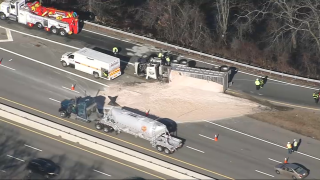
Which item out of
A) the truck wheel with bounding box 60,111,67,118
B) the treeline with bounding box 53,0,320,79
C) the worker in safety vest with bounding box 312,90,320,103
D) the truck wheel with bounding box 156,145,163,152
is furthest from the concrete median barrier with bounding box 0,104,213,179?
the treeline with bounding box 53,0,320,79

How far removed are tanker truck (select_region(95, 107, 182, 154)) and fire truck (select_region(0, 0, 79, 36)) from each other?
18.1 metres

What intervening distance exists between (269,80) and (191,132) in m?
12.5

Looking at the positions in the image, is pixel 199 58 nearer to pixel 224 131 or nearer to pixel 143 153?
pixel 224 131

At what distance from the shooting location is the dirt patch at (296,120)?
183 feet

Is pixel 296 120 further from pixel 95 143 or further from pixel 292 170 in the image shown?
pixel 95 143

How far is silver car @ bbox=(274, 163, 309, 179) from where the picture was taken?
162 ft

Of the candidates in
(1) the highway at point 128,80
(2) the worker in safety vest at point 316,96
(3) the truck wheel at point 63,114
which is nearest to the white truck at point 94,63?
(1) the highway at point 128,80

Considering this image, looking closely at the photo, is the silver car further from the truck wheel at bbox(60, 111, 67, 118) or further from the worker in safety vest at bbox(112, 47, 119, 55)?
the worker in safety vest at bbox(112, 47, 119, 55)

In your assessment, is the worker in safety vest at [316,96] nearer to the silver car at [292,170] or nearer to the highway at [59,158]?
the silver car at [292,170]

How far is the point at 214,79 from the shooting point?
6016cm

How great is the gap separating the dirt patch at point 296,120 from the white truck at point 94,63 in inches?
563

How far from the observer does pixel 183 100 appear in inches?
2324

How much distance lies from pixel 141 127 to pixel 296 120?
14808mm

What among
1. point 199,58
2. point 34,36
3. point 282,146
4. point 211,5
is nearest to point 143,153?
point 282,146
